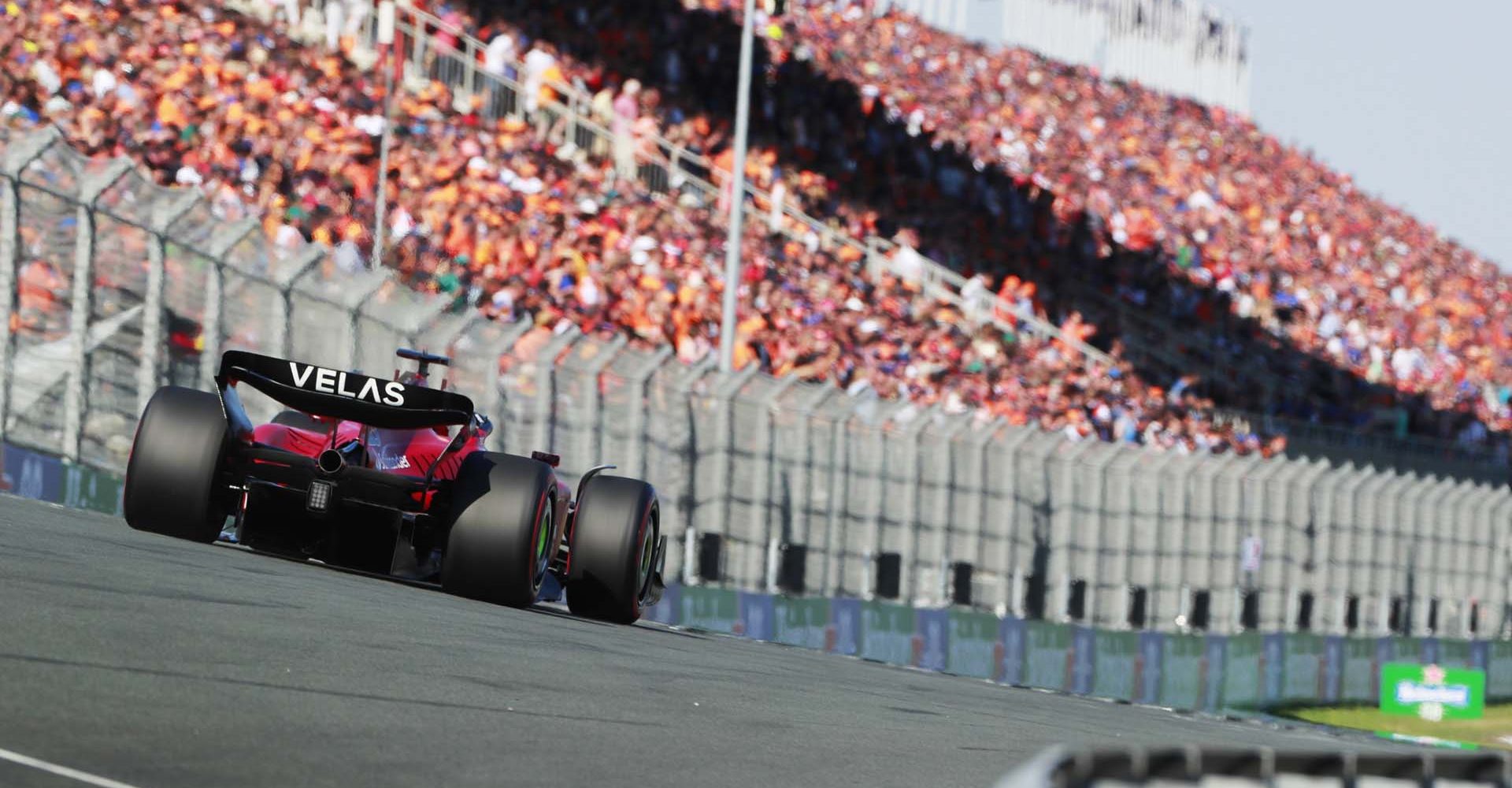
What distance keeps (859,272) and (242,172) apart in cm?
1083

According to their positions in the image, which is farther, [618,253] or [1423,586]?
[1423,586]

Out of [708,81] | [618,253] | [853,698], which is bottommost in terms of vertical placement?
[853,698]

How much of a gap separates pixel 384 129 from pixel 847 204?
396 inches

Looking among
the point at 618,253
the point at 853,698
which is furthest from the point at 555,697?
the point at 618,253

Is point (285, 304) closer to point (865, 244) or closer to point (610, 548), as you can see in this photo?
point (610, 548)

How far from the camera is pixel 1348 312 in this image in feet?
147

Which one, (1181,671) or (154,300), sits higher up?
(154,300)

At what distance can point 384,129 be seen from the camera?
2655 centimetres

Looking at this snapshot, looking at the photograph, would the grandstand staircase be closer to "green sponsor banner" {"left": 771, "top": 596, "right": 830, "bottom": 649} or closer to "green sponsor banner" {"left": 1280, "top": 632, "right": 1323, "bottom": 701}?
"green sponsor banner" {"left": 1280, "top": 632, "right": 1323, "bottom": 701}

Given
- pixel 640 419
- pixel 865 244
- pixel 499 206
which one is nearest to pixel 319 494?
pixel 640 419

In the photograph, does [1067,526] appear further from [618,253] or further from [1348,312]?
[1348,312]

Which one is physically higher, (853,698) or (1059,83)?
(1059,83)

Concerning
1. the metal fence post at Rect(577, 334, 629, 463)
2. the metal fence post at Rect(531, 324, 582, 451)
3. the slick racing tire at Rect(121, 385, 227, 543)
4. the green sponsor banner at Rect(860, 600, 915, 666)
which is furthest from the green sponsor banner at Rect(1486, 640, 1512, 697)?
the slick racing tire at Rect(121, 385, 227, 543)

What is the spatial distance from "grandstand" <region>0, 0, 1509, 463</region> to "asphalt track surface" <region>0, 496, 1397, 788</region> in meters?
6.37
